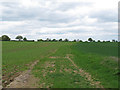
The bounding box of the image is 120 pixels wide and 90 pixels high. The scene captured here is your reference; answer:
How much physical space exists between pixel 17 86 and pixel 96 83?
7.29m

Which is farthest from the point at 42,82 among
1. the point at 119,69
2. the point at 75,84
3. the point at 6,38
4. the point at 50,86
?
the point at 6,38

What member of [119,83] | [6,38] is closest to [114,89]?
[119,83]

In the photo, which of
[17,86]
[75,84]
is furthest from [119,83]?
[17,86]

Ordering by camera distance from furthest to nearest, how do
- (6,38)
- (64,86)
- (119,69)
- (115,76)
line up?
(6,38) < (119,69) < (115,76) < (64,86)

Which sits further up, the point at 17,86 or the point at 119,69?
the point at 119,69

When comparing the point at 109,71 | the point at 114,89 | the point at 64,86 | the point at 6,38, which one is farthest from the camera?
the point at 6,38

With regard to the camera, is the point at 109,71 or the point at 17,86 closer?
the point at 17,86

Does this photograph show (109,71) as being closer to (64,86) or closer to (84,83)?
(84,83)

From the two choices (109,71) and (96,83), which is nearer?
(96,83)

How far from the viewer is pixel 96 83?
12047 mm

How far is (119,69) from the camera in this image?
14242 millimetres

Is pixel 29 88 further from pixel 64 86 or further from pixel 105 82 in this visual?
pixel 105 82

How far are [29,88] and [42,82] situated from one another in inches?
60.9

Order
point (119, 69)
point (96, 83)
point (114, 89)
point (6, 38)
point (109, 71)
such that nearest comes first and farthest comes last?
point (114, 89), point (96, 83), point (119, 69), point (109, 71), point (6, 38)
